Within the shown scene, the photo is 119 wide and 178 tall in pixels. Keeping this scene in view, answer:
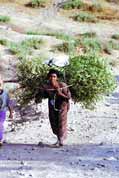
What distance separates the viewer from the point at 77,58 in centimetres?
973

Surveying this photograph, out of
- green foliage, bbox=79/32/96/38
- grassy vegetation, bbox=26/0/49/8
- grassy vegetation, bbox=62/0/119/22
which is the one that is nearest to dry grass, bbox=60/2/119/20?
grassy vegetation, bbox=62/0/119/22

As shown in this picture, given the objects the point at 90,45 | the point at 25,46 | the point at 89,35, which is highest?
the point at 25,46

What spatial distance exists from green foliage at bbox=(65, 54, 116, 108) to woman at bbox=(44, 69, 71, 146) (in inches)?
11.6

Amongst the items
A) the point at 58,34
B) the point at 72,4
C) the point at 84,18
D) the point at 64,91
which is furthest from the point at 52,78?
the point at 72,4

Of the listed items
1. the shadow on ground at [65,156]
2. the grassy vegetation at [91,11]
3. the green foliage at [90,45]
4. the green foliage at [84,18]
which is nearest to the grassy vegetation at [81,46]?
the green foliage at [90,45]

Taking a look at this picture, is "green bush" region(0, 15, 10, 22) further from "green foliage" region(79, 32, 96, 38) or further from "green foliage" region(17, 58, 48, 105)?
"green foliage" region(17, 58, 48, 105)

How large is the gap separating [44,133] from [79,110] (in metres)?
1.76

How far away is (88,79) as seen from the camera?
31.0 feet

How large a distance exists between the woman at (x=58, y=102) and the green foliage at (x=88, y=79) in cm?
29

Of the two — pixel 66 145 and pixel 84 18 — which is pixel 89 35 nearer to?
pixel 84 18

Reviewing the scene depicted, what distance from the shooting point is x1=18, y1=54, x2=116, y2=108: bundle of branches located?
939cm

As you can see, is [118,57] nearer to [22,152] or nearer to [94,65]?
[94,65]

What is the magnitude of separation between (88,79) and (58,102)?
25.6 inches

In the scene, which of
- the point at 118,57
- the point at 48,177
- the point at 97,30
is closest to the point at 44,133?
the point at 48,177
